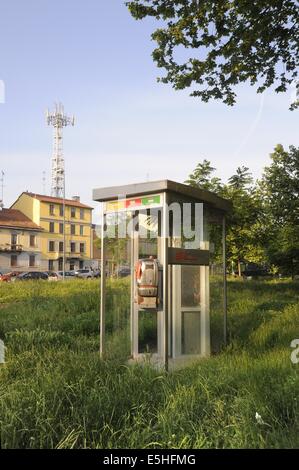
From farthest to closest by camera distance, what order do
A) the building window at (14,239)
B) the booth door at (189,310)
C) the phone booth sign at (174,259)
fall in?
1. the building window at (14,239)
2. the booth door at (189,310)
3. the phone booth sign at (174,259)

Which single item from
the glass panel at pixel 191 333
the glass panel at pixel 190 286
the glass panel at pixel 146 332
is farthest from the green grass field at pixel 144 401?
the glass panel at pixel 190 286

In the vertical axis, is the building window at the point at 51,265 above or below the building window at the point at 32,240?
below

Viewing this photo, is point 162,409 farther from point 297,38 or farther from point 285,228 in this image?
point 285,228

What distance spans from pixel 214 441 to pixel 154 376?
1.58 metres

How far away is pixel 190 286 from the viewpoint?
775 cm

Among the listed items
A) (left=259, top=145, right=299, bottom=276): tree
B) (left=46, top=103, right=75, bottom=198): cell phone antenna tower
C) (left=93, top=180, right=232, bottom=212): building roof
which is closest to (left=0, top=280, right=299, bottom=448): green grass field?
(left=93, top=180, right=232, bottom=212): building roof

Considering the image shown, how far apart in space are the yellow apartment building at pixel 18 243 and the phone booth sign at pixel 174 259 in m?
52.8

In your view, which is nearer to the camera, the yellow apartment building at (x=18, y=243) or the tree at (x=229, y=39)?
the tree at (x=229, y=39)

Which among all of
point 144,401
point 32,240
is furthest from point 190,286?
point 32,240

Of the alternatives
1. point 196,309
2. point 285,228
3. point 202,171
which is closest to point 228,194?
point 202,171

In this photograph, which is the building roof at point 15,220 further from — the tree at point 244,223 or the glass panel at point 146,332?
the glass panel at point 146,332

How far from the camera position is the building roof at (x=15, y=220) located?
6171cm

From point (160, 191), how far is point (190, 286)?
1.71 m
